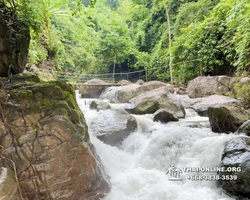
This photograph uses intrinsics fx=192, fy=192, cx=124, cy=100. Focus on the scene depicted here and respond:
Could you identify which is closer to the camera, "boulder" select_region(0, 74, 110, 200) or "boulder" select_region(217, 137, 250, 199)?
"boulder" select_region(0, 74, 110, 200)

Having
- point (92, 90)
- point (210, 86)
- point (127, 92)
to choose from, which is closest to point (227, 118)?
point (210, 86)

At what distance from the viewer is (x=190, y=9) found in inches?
521

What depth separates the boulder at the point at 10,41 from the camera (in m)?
3.36

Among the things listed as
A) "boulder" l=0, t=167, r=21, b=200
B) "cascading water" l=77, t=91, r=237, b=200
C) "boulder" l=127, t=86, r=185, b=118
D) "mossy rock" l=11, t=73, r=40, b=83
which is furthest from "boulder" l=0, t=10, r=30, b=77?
"boulder" l=127, t=86, r=185, b=118

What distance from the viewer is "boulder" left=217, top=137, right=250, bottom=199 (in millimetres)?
2621

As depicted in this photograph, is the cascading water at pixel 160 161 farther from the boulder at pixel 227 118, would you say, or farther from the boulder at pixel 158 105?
the boulder at pixel 158 105

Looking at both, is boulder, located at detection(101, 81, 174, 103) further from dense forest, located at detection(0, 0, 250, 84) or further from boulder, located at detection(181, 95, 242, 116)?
Answer: dense forest, located at detection(0, 0, 250, 84)

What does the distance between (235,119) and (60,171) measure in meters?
4.01

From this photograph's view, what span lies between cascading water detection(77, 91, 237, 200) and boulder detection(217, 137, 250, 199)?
0.52 feet

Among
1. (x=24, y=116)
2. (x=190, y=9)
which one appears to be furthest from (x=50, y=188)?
(x=190, y=9)

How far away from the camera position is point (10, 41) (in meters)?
3.43

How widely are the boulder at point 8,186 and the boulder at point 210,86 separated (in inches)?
347

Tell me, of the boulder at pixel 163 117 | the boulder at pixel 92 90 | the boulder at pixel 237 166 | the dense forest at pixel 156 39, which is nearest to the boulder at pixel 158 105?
the boulder at pixel 163 117

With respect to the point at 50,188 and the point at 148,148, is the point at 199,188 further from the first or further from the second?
the point at 50,188
